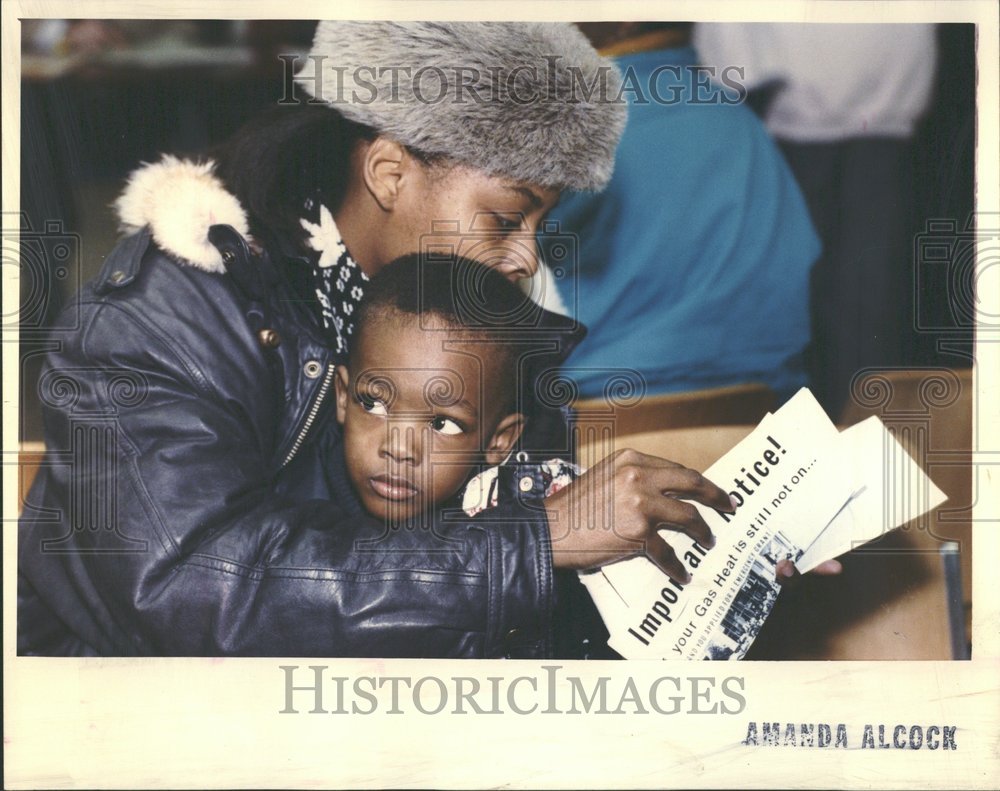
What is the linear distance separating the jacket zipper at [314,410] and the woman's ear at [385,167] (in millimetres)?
456

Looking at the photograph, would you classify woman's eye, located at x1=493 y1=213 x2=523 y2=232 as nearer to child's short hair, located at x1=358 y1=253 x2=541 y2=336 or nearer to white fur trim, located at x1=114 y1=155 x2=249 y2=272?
child's short hair, located at x1=358 y1=253 x2=541 y2=336

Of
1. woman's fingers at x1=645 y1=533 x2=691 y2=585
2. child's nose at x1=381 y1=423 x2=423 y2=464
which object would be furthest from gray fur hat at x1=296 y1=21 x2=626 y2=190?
woman's fingers at x1=645 y1=533 x2=691 y2=585

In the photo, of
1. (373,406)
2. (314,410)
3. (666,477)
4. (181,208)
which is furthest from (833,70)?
(181,208)

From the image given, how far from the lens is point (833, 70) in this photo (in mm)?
2676

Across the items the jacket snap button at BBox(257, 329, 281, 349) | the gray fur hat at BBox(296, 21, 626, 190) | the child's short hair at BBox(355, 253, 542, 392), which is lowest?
the jacket snap button at BBox(257, 329, 281, 349)

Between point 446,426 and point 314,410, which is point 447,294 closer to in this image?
point 446,426

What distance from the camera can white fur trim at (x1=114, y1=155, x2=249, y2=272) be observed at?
2.61m

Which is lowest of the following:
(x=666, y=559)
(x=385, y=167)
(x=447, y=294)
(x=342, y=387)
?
(x=666, y=559)

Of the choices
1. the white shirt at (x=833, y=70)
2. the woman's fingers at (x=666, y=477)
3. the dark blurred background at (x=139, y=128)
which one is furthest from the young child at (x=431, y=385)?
the white shirt at (x=833, y=70)

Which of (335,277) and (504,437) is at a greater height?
(335,277)

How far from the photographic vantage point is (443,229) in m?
2.63

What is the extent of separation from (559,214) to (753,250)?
0.51 metres

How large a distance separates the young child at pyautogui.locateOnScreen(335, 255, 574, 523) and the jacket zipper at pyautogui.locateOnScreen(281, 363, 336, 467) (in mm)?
28

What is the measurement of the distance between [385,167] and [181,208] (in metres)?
0.53
